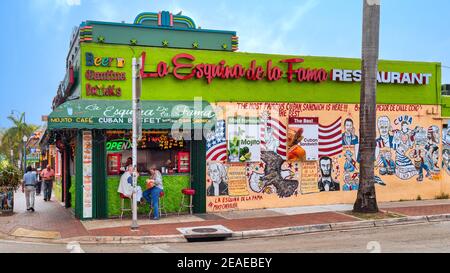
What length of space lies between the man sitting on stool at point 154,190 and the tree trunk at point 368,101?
6061 mm

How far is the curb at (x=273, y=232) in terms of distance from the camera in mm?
12703

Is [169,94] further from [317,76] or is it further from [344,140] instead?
[344,140]

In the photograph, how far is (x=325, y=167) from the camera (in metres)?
18.7

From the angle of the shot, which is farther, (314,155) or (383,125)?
(383,125)

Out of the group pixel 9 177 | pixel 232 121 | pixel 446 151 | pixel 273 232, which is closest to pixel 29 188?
pixel 9 177

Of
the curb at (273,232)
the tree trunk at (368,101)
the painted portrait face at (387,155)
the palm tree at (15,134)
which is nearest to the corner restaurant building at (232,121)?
the painted portrait face at (387,155)

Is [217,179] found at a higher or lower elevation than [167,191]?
higher

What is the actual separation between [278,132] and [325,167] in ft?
7.21

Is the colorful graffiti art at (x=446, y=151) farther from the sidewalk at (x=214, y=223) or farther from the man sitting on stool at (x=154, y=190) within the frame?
the man sitting on stool at (x=154, y=190)

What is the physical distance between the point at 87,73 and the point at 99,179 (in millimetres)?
3190

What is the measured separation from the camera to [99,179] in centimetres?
1600

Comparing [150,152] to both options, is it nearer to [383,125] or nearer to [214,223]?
[214,223]

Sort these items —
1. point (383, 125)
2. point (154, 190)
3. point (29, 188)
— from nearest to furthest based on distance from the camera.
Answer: point (154, 190) → point (29, 188) → point (383, 125)
